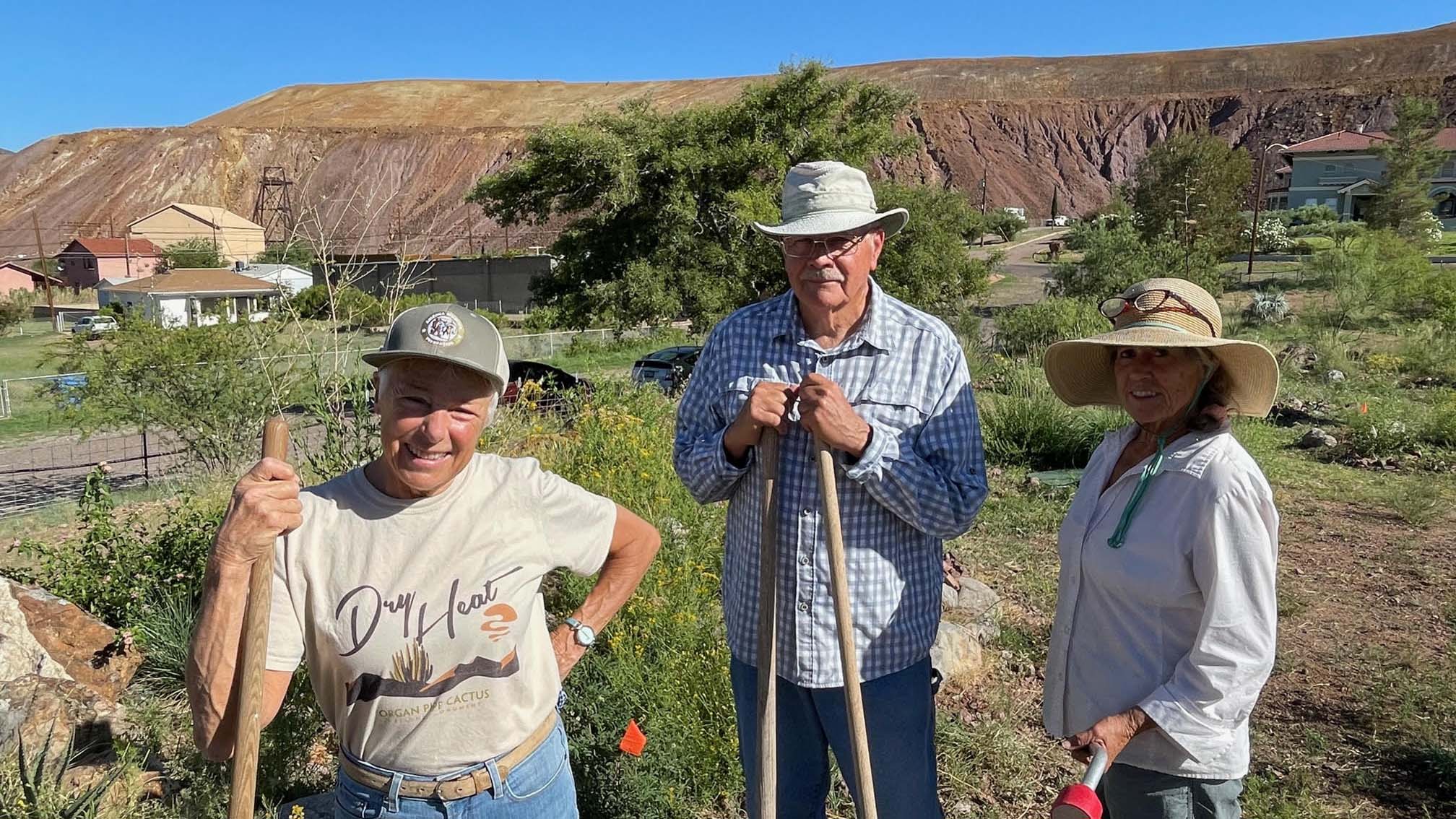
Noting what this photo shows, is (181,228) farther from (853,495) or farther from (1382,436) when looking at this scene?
(853,495)

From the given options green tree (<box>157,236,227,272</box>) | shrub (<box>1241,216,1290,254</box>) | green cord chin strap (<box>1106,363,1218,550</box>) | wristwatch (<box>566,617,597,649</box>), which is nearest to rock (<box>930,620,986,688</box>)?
green cord chin strap (<box>1106,363,1218,550</box>)

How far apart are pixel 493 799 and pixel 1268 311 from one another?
22126mm

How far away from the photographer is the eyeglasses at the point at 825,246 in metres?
2.18

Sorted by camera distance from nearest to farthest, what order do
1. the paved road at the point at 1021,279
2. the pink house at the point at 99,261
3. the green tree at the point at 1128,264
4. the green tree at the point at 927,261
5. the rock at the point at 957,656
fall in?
the rock at the point at 957,656
the green tree at the point at 927,261
the green tree at the point at 1128,264
the paved road at the point at 1021,279
the pink house at the point at 99,261

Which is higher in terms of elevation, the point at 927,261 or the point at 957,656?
the point at 927,261

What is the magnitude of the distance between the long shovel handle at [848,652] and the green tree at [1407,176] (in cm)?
3660

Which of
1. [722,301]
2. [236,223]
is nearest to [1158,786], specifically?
[722,301]

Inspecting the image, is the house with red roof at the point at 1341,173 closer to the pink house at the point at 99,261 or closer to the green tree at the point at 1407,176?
the green tree at the point at 1407,176

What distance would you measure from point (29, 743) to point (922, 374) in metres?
3.01

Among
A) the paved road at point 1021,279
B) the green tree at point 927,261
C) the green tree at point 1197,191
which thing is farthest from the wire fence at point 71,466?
the green tree at point 1197,191

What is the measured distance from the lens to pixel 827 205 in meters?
2.19

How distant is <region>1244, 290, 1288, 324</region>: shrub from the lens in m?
20.0

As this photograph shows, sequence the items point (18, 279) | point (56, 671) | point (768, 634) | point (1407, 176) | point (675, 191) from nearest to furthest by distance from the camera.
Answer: point (768, 634), point (56, 671), point (675, 191), point (1407, 176), point (18, 279)

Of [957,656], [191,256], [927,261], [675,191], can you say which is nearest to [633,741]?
[957,656]
